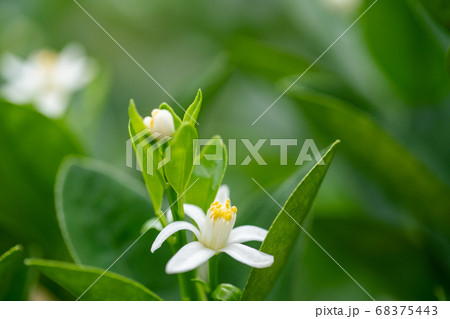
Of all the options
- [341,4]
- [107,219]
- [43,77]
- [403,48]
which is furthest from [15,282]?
[341,4]

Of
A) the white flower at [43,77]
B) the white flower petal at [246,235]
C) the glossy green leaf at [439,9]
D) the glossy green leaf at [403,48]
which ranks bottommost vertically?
the white flower petal at [246,235]

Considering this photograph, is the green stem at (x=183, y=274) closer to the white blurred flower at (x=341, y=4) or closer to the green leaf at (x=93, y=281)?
the green leaf at (x=93, y=281)

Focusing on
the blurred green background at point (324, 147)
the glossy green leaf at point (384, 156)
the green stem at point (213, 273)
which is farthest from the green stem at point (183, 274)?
the glossy green leaf at point (384, 156)

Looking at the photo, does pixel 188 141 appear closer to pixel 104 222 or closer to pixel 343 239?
pixel 104 222

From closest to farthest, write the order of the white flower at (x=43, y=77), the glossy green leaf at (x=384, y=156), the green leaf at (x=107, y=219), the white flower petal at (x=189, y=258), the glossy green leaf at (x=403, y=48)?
1. the white flower petal at (x=189, y=258)
2. the green leaf at (x=107, y=219)
3. the glossy green leaf at (x=384, y=156)
4. the glossy green leaf at (x=403, y=48)
5. the white flower at (x=43, y=77)

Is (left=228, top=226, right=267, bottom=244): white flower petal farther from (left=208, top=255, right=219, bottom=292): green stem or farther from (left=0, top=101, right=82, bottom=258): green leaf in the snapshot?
(left=0, top=101, right=82, bottom=258): green leaf

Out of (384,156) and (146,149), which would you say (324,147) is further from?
(146,149)

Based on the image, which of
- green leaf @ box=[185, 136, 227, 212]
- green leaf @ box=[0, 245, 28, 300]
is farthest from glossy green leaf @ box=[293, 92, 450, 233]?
green leaf @ box=[0, 245, 28, 300]
